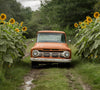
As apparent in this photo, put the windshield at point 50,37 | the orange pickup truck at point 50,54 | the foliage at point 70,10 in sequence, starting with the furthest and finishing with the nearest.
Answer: the foliage at point 70,10, the windshield at point 50,37, the orange pickup truck at point 50,54

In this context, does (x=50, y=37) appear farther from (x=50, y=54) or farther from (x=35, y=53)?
(x=35, y=53)

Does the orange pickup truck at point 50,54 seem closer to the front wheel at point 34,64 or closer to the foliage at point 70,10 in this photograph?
the front wheel at point 34,64

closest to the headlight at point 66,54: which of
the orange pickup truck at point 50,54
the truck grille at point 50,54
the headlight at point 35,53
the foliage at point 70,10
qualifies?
the orange pickup truck at point 50,54

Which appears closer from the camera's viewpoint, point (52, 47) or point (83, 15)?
point (52, 47)

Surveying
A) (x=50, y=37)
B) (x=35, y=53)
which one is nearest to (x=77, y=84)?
(x=35, y=53)

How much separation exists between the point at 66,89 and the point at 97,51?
3159 millimetres

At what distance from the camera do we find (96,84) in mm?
7129

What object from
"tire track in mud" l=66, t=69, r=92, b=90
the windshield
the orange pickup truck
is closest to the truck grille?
the orange pickup truck

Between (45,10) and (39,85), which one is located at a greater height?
(45,10)

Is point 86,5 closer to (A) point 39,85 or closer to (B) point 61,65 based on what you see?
(B) point 61,65

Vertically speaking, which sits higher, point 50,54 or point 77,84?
point 50,54

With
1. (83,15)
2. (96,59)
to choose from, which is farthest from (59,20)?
(96,59)

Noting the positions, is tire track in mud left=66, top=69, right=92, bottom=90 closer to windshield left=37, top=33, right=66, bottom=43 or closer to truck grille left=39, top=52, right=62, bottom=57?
truck grille left=39, top=52, right=62, bottom=57

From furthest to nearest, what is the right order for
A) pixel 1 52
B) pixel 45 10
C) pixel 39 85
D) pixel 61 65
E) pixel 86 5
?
pixel 45 10 → pixel 86 5 → pixel 61 65 → pixel 1 52 → pixel 39 85
